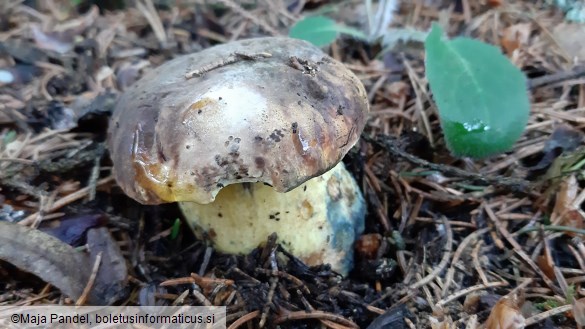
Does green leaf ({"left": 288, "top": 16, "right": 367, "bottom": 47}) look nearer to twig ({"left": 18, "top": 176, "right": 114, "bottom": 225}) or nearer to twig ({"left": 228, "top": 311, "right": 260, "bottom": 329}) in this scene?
twig ({"left": 18, "top": 176, "right": 114, "bottom": 225})

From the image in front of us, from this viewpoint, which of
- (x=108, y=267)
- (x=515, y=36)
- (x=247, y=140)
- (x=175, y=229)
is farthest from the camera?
(x=515, y=36)

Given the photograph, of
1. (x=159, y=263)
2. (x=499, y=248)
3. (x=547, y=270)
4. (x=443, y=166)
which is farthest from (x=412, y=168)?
(x=159, y=263)

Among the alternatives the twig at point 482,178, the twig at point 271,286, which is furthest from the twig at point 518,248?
the twig at point 271,286

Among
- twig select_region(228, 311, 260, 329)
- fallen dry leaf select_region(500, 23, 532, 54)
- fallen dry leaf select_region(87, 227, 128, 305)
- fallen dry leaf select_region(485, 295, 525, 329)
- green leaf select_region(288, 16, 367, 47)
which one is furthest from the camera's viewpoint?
fallen dry leaf select_region(500, 23, 532, 54)

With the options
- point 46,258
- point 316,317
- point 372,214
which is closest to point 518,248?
point 372,214

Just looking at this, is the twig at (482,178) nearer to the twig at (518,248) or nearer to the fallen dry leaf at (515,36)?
the twig at (518,248)

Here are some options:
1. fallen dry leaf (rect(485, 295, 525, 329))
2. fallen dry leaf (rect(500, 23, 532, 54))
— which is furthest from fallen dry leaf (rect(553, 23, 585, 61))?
fallen dry leaf (rect(485, 295, 525, 329))

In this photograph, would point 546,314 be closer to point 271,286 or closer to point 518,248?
point 518,248
